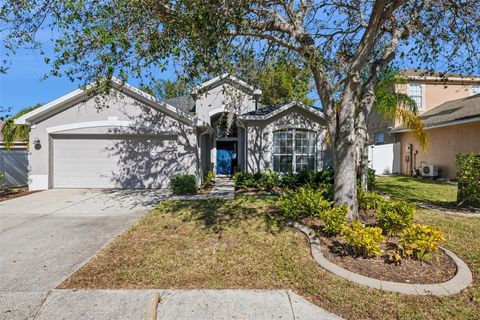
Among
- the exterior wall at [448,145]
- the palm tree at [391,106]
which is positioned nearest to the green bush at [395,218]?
the palm tree at [391,106]

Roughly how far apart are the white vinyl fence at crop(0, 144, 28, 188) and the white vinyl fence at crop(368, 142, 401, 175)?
19.8 meters

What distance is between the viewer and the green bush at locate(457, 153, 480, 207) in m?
8.45

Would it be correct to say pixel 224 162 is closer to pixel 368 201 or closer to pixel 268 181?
pixel 268 181

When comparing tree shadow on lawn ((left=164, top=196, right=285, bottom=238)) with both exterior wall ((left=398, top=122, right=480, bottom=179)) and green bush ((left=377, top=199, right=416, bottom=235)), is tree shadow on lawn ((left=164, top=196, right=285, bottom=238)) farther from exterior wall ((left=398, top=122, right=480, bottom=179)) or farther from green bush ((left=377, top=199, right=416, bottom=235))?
exterior wall ((left=398, top=122, right=480, bottom=179))

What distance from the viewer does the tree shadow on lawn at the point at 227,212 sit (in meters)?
7.33

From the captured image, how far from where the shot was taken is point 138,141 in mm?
13906

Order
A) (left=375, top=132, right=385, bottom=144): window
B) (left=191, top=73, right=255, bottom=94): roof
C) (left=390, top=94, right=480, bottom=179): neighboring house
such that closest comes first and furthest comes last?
(left=191, top=73, right=255, bottom=94): roof < (left=390, top=94, right=480, bottom=179): neighboring house < (left=375, top=132, right=385, bottom=144): window

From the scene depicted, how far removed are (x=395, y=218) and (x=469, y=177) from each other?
4.28 metres

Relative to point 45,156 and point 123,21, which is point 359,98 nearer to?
point 123,21

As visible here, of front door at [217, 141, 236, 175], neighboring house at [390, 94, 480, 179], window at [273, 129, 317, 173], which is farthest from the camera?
front door at [217, 141, 236, 175]

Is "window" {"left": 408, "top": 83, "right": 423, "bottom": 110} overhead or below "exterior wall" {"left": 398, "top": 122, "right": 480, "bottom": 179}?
overhead

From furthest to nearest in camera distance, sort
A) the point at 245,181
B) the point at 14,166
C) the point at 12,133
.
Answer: the point at 12,133
the point at 14,166
the point at 245,181

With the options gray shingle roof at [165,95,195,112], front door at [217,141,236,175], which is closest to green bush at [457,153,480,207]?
front door at [217,141,236,175]

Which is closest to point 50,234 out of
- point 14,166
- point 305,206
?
point 305,206
